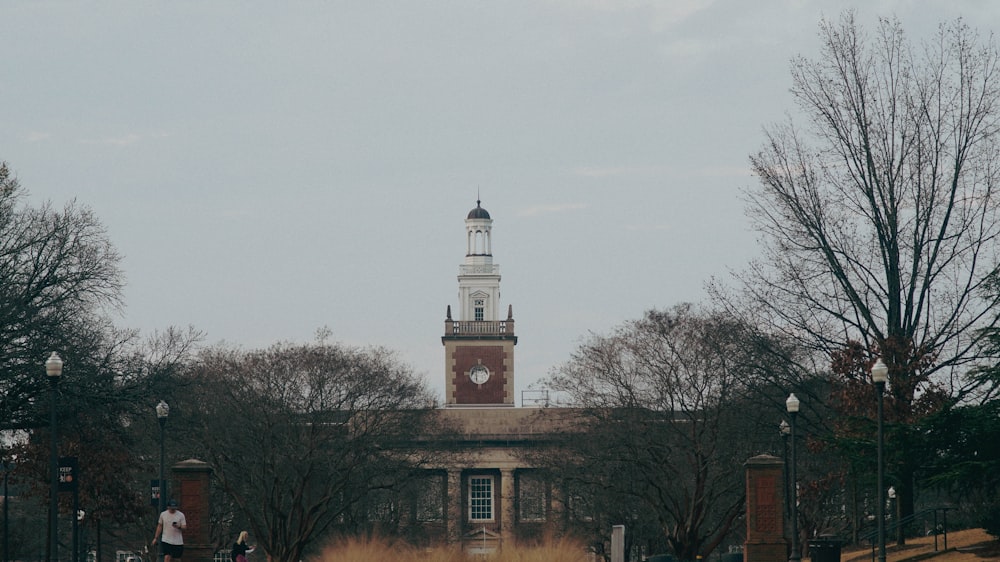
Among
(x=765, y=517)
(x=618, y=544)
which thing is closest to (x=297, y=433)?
(x=765, y=517)

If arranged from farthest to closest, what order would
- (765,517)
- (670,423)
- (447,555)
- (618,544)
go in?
(670,423) → (765,517) → (447,555) → (618,544)

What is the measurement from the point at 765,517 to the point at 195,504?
11890 millimetres

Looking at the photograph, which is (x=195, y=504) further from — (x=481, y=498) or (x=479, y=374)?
(x=479, y=374)

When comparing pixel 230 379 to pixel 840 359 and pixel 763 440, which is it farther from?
pixel 840 359

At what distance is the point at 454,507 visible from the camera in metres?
83.4

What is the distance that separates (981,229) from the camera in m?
37.8

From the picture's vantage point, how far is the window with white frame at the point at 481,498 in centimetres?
9600

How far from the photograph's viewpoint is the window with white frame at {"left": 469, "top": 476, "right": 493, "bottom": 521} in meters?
96.0

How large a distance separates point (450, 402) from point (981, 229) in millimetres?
74341

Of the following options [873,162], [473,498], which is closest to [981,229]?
[873,162]

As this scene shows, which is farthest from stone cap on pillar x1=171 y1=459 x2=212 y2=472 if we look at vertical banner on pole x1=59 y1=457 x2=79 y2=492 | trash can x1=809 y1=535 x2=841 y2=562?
trash can x1=809 y1=535 x2=841 y2=562

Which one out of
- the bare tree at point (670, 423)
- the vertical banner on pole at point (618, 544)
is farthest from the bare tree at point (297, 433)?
the vertical banner on pole at point (618, 544)

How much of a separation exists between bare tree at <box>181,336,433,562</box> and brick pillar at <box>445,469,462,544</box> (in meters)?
12.8

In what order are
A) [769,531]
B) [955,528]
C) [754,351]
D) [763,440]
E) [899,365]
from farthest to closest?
[763,440] → [955,528] → [754,351] → [899,365] → [769,531]
